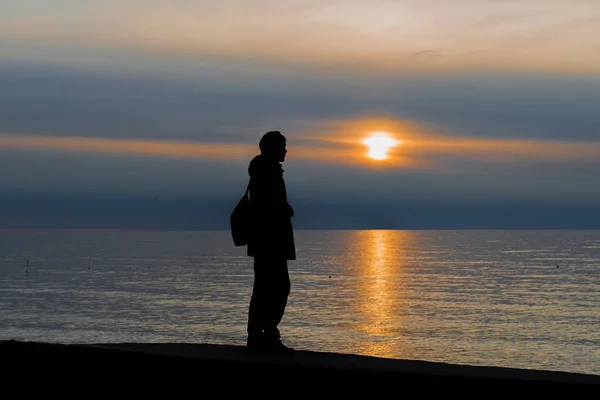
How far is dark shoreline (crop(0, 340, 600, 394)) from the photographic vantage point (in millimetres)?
9039

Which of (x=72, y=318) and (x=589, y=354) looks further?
(x=72, y=318)

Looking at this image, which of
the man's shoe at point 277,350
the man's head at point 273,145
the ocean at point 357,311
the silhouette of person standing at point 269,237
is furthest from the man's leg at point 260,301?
the ocean at point 357,311

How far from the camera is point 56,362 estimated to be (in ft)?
32.8

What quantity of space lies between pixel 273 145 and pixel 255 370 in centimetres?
307

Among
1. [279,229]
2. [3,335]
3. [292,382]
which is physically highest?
[279,229]

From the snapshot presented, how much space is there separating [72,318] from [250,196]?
71.8 metres

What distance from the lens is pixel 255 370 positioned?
9.58 meters

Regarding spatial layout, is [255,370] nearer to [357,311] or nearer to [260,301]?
[260,301]

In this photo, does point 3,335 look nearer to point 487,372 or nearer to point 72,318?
point 72,318

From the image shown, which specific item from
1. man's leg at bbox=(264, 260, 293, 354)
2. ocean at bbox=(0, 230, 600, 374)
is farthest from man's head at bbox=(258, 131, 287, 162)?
ocean at bbox=(0, 230, 600, 374)

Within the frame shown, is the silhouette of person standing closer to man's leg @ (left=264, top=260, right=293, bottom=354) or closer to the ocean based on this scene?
man's leg @ (left=264, top=260, right=293, bottom=354)

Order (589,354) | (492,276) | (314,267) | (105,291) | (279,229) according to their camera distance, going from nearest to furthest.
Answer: (279,229)
(589,354)
(105,291)
(492,276)
(314,267)

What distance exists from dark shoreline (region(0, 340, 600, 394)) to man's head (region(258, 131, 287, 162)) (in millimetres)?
2668

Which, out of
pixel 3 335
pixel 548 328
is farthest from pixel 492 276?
pixel 3 335
